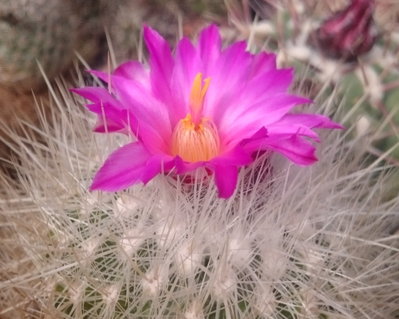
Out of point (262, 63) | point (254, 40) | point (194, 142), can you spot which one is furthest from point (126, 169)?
point (254, 40)

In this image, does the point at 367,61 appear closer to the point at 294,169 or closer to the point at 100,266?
the point at 294,169

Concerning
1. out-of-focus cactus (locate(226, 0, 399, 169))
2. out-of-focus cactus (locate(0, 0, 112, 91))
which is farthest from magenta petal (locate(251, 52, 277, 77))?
out-of-focus cactus (locate(0, 0, 112, 91))

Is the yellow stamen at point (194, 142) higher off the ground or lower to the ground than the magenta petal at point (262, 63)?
lower

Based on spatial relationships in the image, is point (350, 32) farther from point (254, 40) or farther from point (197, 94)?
point (197, 94)

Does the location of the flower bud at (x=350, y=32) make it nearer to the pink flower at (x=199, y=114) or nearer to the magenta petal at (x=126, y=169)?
the pink flower at (x=199, y=114)

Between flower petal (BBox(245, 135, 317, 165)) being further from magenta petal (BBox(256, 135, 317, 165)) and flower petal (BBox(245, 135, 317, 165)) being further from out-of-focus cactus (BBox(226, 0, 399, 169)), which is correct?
out-of-focus cactus (BBox(226, 0, 399, 169))

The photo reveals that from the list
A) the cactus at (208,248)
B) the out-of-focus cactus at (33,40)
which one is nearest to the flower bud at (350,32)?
the cactus at (208,248)

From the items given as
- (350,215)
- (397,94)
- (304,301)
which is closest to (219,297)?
(304,301)
